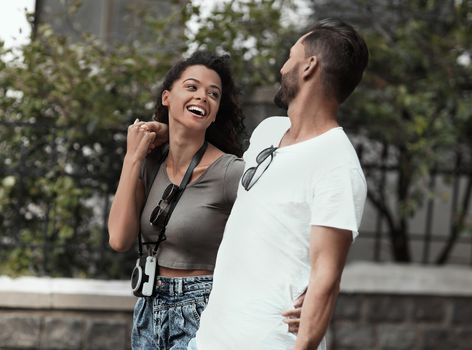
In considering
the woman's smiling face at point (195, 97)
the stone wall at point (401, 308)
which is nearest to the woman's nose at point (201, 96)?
the woman's smiling face at point (195, 97)

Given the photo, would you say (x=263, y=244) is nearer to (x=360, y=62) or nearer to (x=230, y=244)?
(x=230, y=244)

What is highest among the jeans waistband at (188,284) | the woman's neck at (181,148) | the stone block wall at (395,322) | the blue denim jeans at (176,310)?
the woman's neck at (181,148)

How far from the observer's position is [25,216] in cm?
609

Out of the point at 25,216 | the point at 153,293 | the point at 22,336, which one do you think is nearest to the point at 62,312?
the point at 22,336

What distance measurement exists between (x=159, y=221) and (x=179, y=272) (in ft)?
0.62

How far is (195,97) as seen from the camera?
9.93ft

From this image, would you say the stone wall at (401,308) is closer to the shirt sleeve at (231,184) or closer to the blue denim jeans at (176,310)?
the blue denim jeans at (176,310)

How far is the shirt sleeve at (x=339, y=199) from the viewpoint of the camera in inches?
85.7

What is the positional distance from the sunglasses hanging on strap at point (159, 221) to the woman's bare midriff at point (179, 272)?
27 millimetres

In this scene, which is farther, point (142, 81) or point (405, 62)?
point (405, 62)

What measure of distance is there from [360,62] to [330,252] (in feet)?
1.59

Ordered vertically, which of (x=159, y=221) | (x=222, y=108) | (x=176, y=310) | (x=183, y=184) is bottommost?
(x=176, y=310)

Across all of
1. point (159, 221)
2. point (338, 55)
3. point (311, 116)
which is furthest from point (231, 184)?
point (338, 55)

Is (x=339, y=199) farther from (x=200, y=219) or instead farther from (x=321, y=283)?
(x=200, y=219)
